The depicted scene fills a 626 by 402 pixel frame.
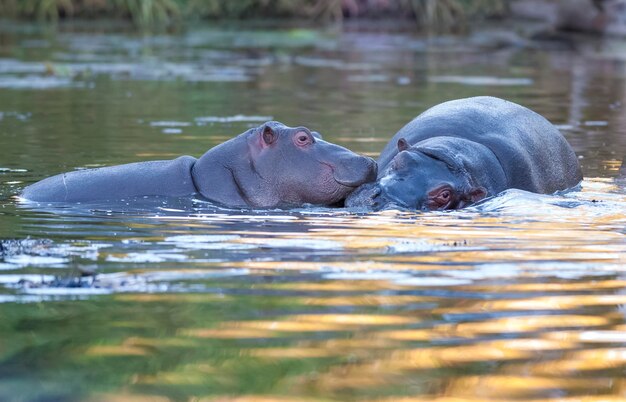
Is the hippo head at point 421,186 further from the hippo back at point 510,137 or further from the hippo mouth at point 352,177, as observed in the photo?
the hippo back at point 510,137

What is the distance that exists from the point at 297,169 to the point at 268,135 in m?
0.25

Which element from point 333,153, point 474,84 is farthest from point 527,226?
point 474,84

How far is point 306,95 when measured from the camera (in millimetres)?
14492

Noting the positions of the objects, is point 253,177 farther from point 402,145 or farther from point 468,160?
point 468,160

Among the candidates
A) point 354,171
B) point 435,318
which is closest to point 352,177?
point 354,171

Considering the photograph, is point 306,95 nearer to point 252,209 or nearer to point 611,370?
point 252,209

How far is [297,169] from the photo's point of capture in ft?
22.9

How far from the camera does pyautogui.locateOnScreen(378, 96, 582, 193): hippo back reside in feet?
24.5

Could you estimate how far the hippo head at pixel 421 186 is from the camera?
6.62 meters

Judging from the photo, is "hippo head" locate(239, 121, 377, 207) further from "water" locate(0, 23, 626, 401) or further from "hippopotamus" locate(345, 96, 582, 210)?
"water" locate(0, 23, 626, 401)

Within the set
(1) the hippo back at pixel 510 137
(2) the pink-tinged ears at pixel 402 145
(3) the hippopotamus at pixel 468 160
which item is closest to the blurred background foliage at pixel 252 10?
(1) the hippo back at pixel 510 137

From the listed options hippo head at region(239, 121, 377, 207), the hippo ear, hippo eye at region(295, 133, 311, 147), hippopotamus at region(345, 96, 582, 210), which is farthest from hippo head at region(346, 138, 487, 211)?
the hippo ear

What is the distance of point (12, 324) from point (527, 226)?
273 cm

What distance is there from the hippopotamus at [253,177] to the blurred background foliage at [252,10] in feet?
73.7
